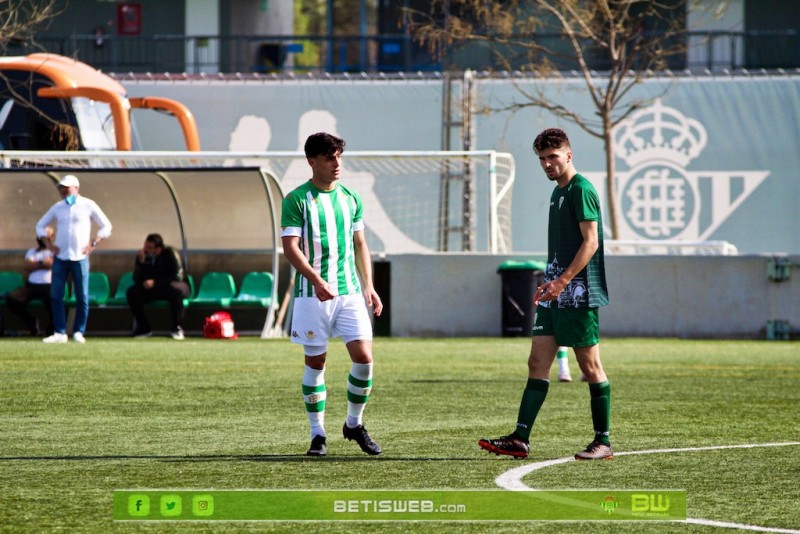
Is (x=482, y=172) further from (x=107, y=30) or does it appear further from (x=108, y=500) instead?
(x=108, y=500)

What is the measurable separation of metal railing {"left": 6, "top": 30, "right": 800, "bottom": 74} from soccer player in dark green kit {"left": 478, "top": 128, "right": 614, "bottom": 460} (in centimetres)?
2182

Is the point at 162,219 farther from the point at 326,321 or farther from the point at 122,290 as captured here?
the point at 326,321

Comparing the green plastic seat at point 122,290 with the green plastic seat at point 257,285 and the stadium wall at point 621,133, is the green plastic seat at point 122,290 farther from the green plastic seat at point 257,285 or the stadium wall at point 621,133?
the stadium wall at point 621,133

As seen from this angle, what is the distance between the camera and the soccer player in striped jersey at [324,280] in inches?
309

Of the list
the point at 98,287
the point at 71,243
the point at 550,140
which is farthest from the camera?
the point at 98,287

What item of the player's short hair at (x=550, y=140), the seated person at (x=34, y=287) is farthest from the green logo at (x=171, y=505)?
the seated person at (x=34, y=287)

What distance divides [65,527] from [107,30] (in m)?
29.5

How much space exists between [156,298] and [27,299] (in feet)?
6.17

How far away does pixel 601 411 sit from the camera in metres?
7.93

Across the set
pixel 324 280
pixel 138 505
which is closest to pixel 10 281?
pixel 324 280

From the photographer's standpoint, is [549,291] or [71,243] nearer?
[549,291]

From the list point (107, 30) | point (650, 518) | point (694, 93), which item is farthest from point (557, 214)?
point (107, 30)

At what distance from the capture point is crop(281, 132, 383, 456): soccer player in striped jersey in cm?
785

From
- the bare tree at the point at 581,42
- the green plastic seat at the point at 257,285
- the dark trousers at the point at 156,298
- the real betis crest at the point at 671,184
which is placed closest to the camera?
the dark trousers at the point at 156,298
